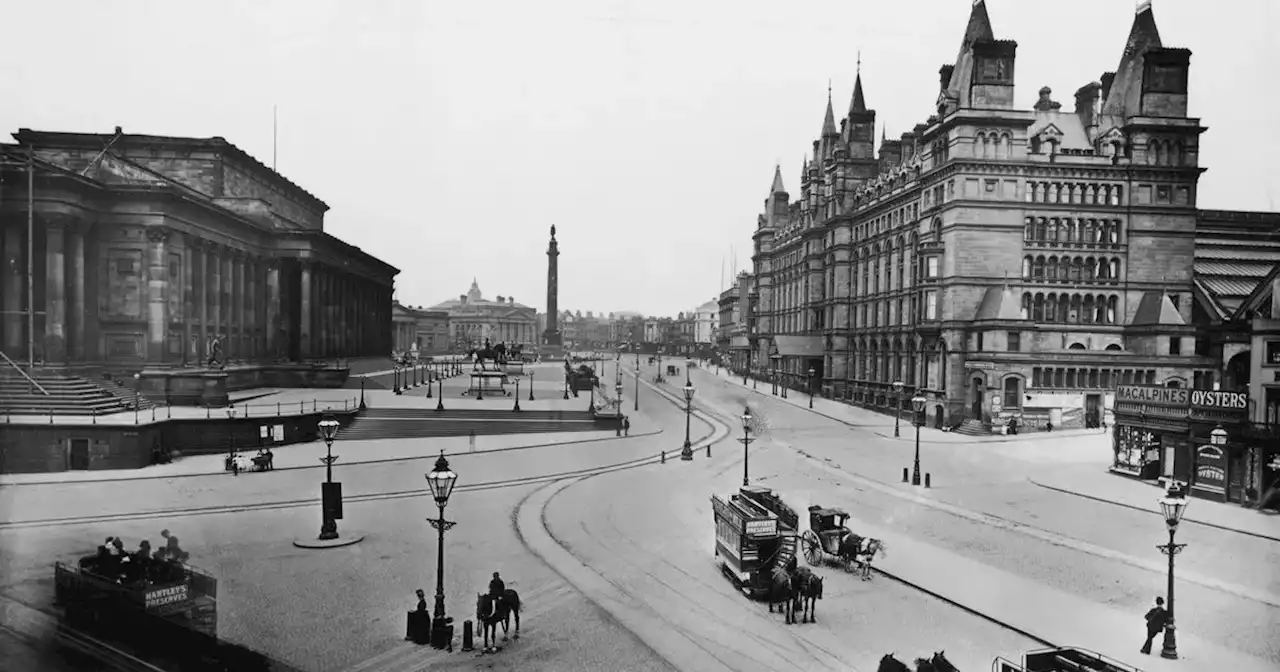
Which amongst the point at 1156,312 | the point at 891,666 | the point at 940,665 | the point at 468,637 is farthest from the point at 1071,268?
the point at 468,637

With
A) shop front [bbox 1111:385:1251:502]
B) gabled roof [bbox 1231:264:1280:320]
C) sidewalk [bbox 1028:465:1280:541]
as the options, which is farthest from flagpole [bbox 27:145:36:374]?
gabled roof [bbox 1231:264:1280:320]

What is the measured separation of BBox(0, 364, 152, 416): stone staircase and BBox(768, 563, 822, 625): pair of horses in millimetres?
29784

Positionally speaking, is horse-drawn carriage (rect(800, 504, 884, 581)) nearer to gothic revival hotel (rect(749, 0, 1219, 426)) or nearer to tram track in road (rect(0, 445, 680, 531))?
tram track in road (rect(0, 445, 680, 531))

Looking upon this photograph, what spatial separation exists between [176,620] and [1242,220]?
7287 cm

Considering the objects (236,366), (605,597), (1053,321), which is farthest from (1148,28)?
(236,366)

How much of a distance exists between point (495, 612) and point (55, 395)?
28.3 metres

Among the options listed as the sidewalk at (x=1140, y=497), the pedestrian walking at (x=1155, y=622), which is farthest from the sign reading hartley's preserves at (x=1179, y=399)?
the pedestrian walking at (x=1155, y=622)

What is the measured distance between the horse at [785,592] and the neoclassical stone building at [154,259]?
20.9 meters

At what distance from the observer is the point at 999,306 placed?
51.2 meters

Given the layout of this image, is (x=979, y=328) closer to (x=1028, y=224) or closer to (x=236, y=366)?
(x=1028, y=224)

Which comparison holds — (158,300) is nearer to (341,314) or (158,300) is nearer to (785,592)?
(341,314)

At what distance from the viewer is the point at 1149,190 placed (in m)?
52.5

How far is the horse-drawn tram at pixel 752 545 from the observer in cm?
1789

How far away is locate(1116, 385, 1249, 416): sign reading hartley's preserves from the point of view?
99.5 ft
